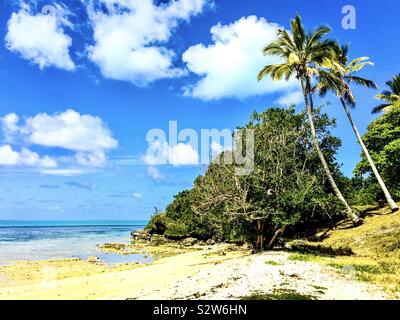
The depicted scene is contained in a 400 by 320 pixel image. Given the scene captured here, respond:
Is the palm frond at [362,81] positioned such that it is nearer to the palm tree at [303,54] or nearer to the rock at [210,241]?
the palm tree at [303,54]

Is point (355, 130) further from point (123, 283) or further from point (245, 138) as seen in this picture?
point (123, 283)

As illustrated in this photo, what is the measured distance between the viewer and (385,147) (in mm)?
30188

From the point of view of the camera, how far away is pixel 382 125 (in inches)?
1291

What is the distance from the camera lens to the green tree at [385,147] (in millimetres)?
30312

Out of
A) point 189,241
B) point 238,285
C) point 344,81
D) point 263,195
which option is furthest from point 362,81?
point 189,241

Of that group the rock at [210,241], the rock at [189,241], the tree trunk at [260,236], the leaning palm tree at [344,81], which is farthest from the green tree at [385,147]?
the rock at [189,241]

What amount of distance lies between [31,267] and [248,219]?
844 inches

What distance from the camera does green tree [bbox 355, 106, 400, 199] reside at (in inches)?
1193

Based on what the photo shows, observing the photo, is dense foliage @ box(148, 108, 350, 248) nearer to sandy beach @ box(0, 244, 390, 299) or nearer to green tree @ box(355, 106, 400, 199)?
sandy beach @ box(0, 244, 390, 299)

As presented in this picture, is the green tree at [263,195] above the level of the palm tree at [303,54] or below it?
below

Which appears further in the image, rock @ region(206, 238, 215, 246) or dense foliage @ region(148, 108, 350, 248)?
rock @ region(206, 238, 215, 246)

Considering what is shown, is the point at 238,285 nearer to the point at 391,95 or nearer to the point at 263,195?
the point at 263,195

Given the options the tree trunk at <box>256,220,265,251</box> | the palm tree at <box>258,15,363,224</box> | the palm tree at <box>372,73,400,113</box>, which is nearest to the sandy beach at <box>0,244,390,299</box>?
the tree trunk at <box>256,220,265,251</box>
